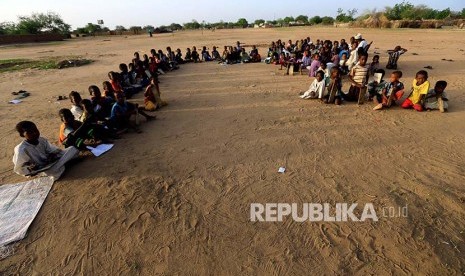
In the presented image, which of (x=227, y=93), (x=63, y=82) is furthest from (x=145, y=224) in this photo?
(x=63, y=82)

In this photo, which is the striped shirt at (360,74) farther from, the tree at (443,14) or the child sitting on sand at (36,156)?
the tree at (443,14)

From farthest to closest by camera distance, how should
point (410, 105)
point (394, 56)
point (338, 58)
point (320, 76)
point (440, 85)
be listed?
point (394, 56) < point (338, 58) < point (320, 76) < point (410, 105) < point (440, 85)

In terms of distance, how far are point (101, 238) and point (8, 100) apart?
8747mm

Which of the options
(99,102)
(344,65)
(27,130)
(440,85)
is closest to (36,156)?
(27,130)

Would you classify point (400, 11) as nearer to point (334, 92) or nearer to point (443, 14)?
point (443, 14)

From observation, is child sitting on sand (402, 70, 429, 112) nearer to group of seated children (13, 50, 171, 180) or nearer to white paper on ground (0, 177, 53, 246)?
group of seated children (13, 50, 171, 180)

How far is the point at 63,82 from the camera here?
11617 mm

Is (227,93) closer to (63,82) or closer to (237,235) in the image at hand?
(237,235)

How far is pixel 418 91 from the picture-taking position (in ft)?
22.1

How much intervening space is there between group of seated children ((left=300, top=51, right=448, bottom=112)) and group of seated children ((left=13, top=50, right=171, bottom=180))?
4751 mm

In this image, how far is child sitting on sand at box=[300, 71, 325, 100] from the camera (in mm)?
7604

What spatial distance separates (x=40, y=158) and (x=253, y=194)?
3.56 meters

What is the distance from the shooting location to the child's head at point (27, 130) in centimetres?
420

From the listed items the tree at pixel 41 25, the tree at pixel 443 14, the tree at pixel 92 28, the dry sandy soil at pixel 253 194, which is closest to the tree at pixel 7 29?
the tree at pixel 41 25
